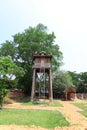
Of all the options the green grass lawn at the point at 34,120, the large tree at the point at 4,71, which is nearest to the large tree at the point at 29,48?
the large tree at the point at 4,71

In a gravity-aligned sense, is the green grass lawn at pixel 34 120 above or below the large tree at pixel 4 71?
below

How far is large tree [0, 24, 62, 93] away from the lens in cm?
4078

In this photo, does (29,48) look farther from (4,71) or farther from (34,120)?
(34,120)

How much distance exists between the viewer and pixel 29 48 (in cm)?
4066

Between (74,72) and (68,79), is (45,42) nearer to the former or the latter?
(68,79)

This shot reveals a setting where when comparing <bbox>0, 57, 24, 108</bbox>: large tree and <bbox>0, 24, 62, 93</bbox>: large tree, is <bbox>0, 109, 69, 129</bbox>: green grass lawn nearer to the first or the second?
<bbox>0, 57, 24, 108</bbox>: large tree

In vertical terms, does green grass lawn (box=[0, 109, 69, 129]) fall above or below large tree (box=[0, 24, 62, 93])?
below

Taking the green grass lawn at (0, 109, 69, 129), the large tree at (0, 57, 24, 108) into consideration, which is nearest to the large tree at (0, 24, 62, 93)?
the large tree at (0, 57, 24, 108)

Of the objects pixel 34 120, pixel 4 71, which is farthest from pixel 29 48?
pixel 34 120

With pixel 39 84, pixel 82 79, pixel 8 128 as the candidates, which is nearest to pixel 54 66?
pixel 39 84

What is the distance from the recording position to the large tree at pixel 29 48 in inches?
1606

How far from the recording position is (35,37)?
4144 centimetres

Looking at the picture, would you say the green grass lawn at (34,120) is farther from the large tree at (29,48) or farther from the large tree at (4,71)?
the large tree at (29,48)

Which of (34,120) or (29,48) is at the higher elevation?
(29,48)
